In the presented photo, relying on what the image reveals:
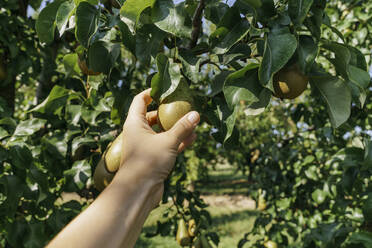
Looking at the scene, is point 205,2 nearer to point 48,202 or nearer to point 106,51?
point 106,51

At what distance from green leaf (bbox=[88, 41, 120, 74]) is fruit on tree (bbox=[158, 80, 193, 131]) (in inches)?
8.9

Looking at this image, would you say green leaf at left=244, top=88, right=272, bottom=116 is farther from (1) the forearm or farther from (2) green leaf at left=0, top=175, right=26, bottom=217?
(2) green leaf at left=0, top=175, right=26, bottom=217

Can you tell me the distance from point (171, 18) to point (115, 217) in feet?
1.72

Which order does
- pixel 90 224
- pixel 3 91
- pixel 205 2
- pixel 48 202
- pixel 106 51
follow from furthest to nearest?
pixel 3 91
pixel 48 202
pixel 106 51
pixel 205 2
pixel 90 224

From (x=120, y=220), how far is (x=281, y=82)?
22.4 inches

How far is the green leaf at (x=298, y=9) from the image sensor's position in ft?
2.38

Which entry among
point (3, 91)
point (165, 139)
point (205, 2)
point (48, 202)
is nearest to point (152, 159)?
point (165, 139)

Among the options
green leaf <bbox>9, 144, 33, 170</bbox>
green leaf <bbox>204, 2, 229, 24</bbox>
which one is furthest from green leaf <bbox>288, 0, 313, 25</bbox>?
green leaf <bbox>9, 144, 33, 170</bbox>

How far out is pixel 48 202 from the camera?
1513 millimetres

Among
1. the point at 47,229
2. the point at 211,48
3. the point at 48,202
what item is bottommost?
the point at 47,229

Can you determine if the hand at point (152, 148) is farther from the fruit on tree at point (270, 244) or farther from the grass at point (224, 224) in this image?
the grass at point (224, 224)

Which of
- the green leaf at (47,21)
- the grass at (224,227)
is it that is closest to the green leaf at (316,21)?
the green leaf at (47,21)

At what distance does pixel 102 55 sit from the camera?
103cm

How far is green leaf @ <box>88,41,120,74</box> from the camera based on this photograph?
1.00 metres
